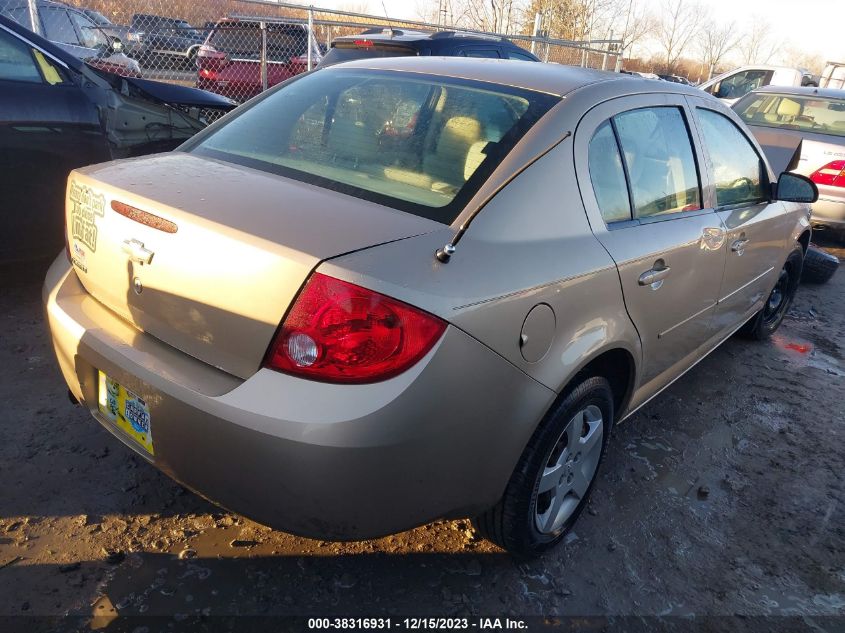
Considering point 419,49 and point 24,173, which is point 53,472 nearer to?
point 24,173

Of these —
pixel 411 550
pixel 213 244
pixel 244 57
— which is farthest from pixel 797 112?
pixel 213 244

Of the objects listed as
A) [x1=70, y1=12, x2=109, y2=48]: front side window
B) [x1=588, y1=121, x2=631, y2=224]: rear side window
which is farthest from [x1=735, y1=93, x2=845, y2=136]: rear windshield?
[x1=70, y1=12, x2=109, y2=48]: front side window

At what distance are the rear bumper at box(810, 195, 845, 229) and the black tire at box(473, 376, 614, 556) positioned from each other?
6235mm

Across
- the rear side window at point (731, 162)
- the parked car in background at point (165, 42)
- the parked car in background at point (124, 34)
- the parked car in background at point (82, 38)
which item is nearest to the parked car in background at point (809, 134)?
the rear side window at point (731, 162)

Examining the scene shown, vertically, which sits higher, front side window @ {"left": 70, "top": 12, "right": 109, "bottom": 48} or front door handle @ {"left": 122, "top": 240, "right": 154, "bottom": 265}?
front side window @ {"left": 70, "top": 12, "right": 109, "bottom": 48}

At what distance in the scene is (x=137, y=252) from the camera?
1.92 metres

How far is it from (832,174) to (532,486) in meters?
6.83

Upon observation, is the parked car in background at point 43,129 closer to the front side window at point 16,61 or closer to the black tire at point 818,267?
the front side window at point 16,61

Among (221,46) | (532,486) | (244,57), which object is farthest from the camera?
(221,46)

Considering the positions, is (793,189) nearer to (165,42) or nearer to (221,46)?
(221,46)

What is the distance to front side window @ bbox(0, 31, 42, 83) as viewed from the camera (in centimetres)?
380

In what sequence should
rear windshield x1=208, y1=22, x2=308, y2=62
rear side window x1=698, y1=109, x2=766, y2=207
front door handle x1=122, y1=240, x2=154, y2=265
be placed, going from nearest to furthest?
front door handle x1=122, y1=240, x2=154, y2=265, rear side window x1=698, y1=109, x2=766, y2=207, rear windshield x1=208, y1=22, x2=308, y2=62

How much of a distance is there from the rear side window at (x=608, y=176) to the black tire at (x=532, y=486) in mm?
613

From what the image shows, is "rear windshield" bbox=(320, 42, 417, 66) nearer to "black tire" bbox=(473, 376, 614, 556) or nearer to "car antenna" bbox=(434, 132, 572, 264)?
"car antenna" bbox=(434, 132, 572, 264)
